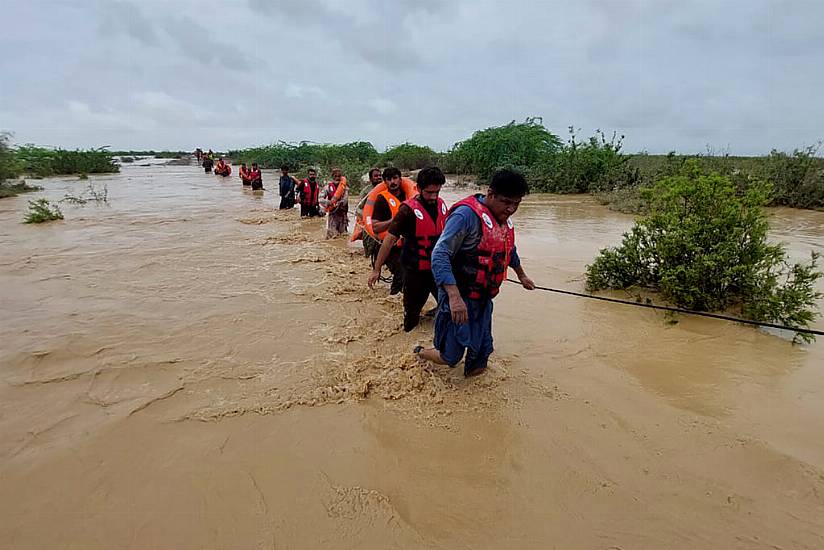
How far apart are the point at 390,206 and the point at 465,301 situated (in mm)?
2231

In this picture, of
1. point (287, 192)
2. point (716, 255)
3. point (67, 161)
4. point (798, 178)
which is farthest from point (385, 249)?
point (67, 161)

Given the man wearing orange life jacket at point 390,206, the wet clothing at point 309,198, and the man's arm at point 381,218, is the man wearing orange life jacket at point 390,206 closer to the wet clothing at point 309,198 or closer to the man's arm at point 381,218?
the man's arm at point 381,218

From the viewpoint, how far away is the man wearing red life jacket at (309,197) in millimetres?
12430

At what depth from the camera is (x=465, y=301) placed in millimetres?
3113

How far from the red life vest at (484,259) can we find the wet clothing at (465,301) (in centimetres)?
2

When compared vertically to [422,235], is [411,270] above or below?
below

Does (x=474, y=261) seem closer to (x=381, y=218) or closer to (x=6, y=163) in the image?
(x=381, y=218)

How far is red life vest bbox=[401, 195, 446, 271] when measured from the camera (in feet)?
13.1

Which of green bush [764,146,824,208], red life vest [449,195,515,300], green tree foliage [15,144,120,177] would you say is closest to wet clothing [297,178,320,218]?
red life vest [449,195,515,300]

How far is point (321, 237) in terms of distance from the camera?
1019cm

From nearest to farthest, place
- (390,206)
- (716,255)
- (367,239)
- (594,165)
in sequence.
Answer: (716,255), (390,206), (367,239), (594,165)

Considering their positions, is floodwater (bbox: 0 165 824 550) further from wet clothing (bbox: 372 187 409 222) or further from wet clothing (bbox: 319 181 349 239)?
wet clothing (bbox: 319 181 349 239)

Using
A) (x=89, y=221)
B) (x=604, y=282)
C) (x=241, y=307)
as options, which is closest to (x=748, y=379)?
(x=604, y=282)

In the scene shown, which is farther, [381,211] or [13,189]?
[13,189]
